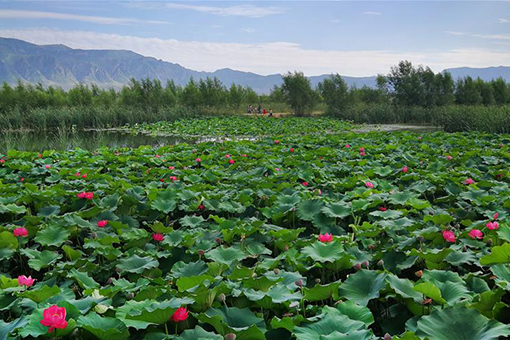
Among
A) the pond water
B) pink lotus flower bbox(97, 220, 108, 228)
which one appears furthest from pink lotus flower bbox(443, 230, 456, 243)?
the pond water

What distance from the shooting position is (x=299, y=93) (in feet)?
104

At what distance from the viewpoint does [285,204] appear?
3.44m

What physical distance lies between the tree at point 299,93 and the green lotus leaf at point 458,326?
30.6 meters

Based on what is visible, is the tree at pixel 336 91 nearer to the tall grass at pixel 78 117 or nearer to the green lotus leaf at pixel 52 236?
the tall grass at pixel 78 117

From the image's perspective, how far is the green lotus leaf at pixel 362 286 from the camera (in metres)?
1.89

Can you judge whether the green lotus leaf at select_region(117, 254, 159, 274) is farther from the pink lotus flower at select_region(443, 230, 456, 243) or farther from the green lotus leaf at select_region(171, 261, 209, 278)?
the pink lotus flower at select_region(443, 230, 456, 243)

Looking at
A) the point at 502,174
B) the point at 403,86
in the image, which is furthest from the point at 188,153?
A: the point at 403,86

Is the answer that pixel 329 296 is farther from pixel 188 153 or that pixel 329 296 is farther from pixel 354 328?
pixel 188 153

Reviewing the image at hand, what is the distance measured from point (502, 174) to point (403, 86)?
2785cm

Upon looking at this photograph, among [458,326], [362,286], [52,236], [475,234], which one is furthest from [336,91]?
[458,326]

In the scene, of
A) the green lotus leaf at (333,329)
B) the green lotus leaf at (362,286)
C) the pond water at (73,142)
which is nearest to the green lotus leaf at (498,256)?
the green lotus leaf at (362,286)

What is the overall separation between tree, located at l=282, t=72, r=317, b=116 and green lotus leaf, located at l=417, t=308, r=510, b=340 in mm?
30613

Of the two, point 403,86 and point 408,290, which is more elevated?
point 403,86

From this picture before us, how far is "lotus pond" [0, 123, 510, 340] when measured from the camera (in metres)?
1.54
